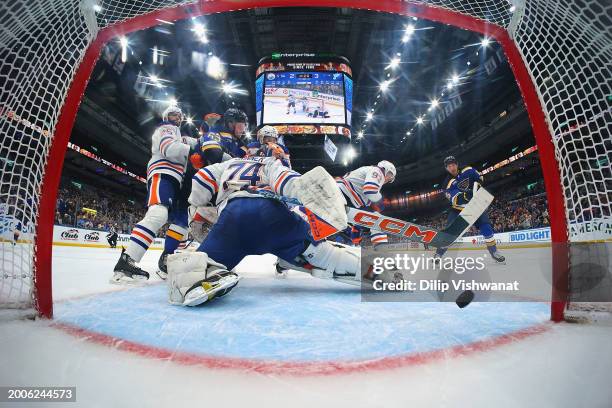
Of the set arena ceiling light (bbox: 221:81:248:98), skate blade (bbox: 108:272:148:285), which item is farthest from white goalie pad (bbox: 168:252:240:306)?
arena ceiling light (bbox: 221:81:248:98)

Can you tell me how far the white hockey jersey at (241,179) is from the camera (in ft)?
4.51

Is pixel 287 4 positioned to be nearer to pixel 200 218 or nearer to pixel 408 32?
pixel 200 218

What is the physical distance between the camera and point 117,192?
1752cm

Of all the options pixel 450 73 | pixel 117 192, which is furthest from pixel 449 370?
pixel 117 192

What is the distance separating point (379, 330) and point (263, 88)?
8170 mm

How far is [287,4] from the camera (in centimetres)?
128

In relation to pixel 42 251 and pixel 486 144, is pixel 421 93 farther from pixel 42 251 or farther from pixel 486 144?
pixel 42 251

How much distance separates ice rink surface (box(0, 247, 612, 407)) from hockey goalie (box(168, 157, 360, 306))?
0.51 feet

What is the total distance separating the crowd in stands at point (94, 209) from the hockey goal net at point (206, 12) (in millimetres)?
6936

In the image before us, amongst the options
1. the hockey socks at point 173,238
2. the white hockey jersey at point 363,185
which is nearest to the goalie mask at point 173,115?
the hockey socks at point 173,238

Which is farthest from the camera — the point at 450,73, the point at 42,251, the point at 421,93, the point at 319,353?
the point at 421,93

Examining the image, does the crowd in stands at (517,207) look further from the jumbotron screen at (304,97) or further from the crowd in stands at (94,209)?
the crowd in stands at (94,209)

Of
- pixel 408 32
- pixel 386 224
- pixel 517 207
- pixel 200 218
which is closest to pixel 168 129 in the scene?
pixel 200 218

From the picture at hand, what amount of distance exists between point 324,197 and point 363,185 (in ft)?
8.10
